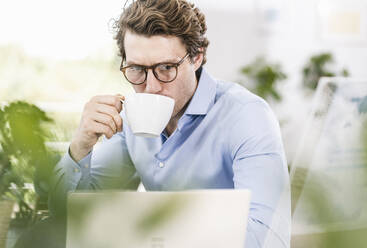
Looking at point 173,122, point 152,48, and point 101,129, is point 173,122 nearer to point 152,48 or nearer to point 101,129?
point 152,48

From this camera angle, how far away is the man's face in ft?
4.13

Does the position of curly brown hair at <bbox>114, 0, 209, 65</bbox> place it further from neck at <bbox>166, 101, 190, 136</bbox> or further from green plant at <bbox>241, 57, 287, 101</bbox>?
green plant at <bbox>241, 57, 287, 101</bbox>

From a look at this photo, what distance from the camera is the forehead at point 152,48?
126 centimetres

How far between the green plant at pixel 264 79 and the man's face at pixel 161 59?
2538 mm

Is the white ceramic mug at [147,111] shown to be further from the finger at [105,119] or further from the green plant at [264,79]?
the green plant at [264,79]

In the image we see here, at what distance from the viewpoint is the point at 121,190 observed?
0.31 meters

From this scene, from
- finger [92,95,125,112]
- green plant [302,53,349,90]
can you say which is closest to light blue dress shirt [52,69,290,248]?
finger [92,95,125,112]

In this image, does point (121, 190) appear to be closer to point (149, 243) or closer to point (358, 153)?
point (149, 243)

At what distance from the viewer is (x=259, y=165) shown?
1.05 meters

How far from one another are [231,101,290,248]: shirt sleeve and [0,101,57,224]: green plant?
1.11 ft

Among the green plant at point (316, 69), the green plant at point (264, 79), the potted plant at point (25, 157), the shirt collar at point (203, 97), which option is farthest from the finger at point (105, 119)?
the green plant at point (316, 69)

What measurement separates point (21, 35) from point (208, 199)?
159 inches

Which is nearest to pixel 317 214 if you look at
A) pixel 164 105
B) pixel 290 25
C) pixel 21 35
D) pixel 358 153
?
pixel 358 153

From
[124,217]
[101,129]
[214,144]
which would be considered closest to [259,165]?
[214,144]
